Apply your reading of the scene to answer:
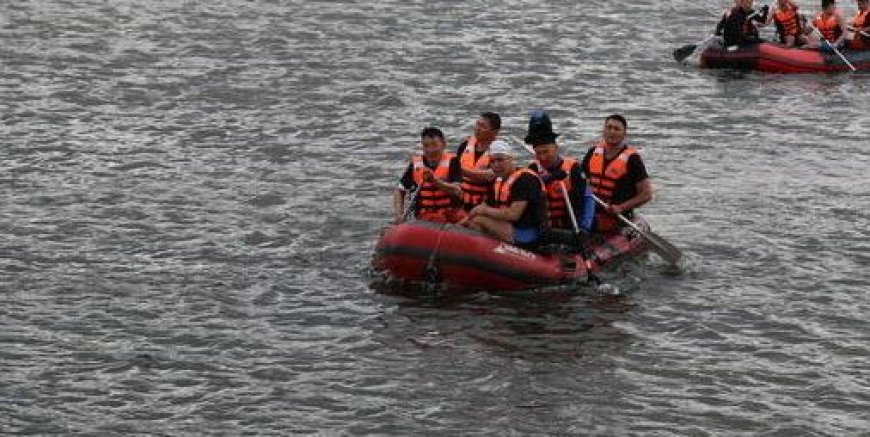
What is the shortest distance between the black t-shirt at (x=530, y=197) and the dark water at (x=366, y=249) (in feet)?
3.02

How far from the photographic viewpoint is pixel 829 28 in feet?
108

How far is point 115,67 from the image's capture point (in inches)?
1276

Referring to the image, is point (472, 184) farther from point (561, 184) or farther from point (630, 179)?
point (630, 179)

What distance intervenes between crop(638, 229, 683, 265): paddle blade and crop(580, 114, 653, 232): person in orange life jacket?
0.39 metres

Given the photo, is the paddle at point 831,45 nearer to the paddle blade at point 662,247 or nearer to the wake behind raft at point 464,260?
the paddle blade at point 662,247

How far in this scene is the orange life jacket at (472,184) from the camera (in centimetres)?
1862

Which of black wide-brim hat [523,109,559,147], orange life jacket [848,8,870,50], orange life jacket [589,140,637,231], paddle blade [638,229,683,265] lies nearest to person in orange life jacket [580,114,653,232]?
orange life jacket [589,140,637,231]

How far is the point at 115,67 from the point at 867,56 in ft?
51.5

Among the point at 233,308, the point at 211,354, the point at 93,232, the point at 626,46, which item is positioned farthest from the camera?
the point at 626,46

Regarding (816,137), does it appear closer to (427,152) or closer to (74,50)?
(427,152)

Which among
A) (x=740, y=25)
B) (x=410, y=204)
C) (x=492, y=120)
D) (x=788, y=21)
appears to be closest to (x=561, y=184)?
(x=492, y=120)

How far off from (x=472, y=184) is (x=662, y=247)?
255 centimetres

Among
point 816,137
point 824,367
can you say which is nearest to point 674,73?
point 816,137

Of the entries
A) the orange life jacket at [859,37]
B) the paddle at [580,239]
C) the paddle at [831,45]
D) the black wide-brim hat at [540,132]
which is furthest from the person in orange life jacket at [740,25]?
the black wide-brim hat at [540,132]
